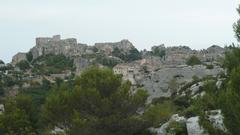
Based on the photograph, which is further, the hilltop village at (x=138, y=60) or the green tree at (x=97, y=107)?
the hilltop village at (x=138, y=60)

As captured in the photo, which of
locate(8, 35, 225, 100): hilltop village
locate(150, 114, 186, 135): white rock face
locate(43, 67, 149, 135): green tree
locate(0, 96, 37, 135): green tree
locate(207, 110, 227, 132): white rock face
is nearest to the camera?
locate(207, 110, 227, 132): white rock face

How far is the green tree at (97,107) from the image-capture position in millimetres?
24156

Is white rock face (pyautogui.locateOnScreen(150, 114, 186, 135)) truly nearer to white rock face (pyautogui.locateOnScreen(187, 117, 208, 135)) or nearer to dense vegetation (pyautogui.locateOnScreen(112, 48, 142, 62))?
white rock face (pyautogui.locateOnScreen(187, 117, 208, 135))

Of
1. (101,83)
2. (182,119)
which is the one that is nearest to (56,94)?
(101,83)

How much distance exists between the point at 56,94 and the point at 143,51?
434 feet

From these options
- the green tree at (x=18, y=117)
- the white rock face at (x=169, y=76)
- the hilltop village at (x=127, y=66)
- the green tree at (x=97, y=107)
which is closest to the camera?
the green tree at (x=97, y=107)

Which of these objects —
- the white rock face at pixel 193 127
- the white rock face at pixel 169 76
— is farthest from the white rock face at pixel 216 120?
the white rock face at pixel 169 76

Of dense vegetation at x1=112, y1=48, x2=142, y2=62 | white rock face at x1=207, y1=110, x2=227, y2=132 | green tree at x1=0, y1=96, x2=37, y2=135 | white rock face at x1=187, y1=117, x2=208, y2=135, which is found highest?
dense vegetation at x1=112, y1=48, x2=142, y2=62

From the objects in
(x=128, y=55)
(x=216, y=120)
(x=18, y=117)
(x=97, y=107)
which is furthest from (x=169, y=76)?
(x=128, y=55)

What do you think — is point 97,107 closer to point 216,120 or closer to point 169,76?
point 216,120

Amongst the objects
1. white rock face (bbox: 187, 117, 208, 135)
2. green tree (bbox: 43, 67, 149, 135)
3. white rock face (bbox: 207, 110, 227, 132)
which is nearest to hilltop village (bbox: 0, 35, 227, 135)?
white rock face (bbox: 187, 117, 208, 135)

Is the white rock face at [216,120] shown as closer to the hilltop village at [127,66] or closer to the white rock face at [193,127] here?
the white rock face at [193,127]

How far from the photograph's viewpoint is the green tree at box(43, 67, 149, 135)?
24.2m

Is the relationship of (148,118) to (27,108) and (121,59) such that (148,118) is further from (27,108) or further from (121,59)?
(121,59)
